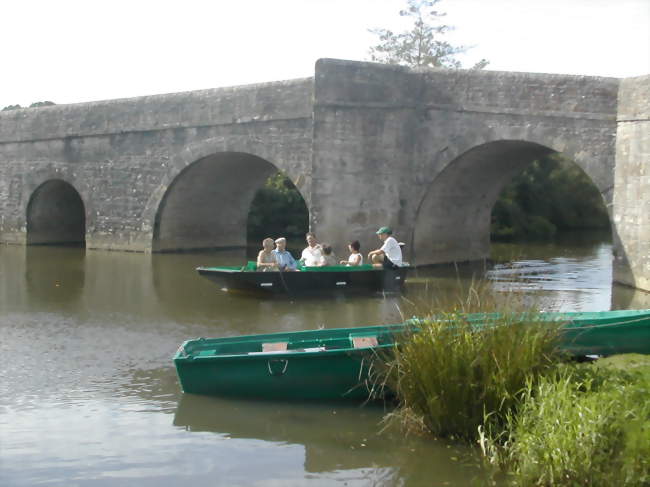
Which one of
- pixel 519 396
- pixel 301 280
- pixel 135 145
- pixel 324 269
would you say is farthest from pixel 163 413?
pixel 135 145

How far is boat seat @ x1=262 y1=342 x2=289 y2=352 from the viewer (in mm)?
7262

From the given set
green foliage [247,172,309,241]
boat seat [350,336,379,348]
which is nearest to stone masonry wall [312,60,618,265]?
boat seat [350,336,379,348]

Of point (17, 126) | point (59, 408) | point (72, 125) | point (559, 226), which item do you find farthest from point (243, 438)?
point (559, 226)

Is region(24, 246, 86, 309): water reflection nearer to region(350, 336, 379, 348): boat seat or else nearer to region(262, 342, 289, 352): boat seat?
region(262, 342, 289, 352): boat seat

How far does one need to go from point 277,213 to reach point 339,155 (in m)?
12.0

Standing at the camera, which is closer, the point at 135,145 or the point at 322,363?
the point at 322,363

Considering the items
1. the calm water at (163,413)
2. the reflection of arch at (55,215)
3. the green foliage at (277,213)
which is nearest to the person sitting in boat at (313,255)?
the calm water at (163,413)

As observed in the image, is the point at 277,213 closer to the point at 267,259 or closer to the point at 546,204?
the point at 546,204

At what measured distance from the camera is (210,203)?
2073 cm

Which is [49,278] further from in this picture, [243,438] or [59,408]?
[243,438]

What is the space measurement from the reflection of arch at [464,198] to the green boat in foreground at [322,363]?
26.0 ft

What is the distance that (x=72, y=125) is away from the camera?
2062cm

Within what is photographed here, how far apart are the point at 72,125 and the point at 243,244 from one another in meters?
5.27

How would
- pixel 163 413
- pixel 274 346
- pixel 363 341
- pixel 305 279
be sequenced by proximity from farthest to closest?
pixel 305 279, pixel 274 346, pixel 363 341, pixel 163 413
